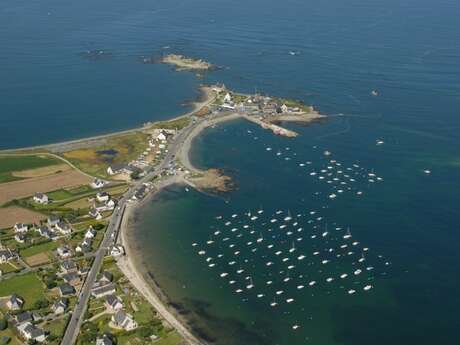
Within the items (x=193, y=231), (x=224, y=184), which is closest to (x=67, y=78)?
(x=224, y=184)

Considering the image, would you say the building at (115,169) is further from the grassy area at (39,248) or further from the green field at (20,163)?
the grassy area at (39,248)

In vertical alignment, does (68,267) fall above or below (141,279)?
above

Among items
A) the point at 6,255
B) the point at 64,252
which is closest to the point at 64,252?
the point at 64,252

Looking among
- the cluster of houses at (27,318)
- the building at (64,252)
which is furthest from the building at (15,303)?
the building at (64,252)

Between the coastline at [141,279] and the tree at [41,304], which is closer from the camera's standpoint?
the coastline at [141,279]

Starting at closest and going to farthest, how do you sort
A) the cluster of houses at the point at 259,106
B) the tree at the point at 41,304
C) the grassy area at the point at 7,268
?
the tree at the point at 41,304 → the grassy area at the point at 7,268 → the cluster of houses at the point at 259,106

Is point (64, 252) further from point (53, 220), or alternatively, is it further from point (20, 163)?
point (20, 163)
